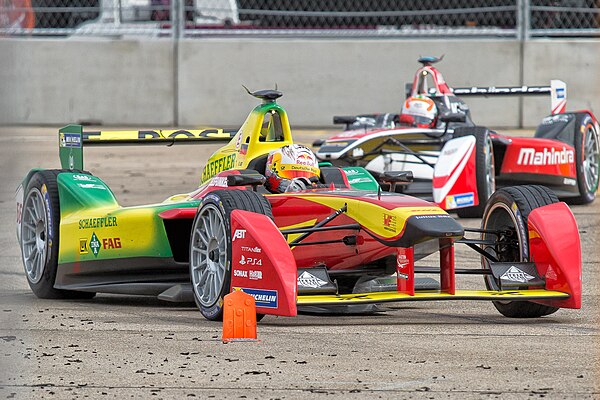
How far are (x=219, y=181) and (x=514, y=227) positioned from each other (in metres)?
1.96

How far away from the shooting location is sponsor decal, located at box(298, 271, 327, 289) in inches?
257

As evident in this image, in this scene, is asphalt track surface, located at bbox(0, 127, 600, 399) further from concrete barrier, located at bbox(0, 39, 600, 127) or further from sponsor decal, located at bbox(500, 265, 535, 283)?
concrete barrier, located at bbox(0, 39, 600, 127)

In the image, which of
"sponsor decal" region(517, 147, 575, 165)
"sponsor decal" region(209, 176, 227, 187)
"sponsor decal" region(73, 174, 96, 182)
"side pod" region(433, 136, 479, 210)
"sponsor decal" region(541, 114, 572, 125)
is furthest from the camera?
"sponsor decal" region(541, 114, 572, 125)

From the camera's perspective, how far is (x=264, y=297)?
20.9 ft

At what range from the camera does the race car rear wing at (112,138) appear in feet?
29.3

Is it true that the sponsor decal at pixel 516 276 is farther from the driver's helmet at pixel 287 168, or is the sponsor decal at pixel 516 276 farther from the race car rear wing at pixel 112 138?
the race car rear wing at pixel 112 138

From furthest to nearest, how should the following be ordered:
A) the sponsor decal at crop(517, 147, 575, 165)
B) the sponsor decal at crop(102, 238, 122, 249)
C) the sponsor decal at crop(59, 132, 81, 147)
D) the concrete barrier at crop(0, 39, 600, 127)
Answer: the concrete barrier at crop(0, 39, 600, 127)
the sponsor decal at crop(517, 147, 575, 165)
the sponsor decal at crop(59, 132, 81, 147)
the sponsor decal at crop(102, 238, 122, 249)

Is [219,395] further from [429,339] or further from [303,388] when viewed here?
[429,339]

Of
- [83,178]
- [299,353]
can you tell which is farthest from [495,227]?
[83,178]

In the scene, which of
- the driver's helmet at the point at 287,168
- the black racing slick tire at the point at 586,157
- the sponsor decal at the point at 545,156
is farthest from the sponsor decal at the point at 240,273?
the black racing slick tire at the point at 586,157

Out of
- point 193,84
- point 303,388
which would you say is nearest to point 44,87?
point 193,84

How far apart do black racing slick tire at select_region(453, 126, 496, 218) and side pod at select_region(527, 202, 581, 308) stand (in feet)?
15.6

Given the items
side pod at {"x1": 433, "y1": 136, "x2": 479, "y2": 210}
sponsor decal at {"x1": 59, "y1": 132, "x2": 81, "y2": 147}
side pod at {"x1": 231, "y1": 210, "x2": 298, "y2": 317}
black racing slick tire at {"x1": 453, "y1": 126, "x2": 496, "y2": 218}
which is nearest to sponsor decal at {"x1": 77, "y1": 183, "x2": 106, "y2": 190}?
sponsor decal at {"x1": 59, "y1": 132, "x2": 81, "y2": 147}

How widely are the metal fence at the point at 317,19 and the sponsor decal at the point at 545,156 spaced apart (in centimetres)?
518
